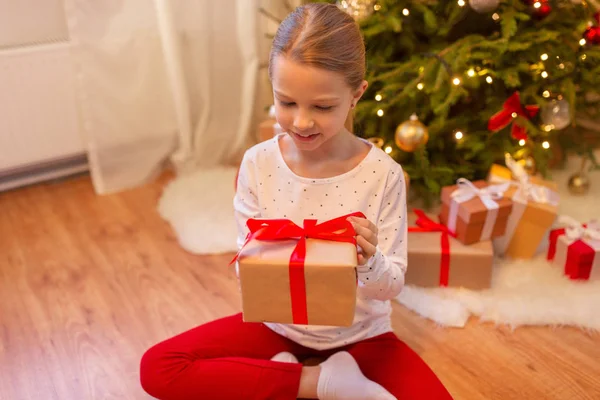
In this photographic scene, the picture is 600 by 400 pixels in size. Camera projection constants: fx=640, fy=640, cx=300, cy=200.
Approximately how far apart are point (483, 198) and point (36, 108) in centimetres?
152

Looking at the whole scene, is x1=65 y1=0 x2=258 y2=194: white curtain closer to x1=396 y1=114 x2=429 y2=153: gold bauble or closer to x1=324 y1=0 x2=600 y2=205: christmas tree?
x1=324 y1=0 x2=600 y2=205: christmas tree

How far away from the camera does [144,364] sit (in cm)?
138

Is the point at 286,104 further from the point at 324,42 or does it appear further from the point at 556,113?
the point at 556,113

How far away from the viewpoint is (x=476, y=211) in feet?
5.58

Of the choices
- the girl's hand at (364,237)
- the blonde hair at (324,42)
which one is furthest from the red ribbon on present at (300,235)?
the blonde hair at (324,42)

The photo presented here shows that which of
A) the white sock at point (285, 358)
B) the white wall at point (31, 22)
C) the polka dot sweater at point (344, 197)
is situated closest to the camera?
the polka dot sweater at point (344, 197)

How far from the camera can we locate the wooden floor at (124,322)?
149cm

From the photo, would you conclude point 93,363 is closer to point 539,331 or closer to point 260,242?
point 260,242

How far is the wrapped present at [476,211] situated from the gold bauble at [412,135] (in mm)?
168

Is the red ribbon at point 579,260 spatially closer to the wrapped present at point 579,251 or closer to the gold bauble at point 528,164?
the wrapped present at point 579,251

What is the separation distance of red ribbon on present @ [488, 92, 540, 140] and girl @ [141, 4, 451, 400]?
755mm

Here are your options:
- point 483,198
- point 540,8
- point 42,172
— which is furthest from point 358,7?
point 42,172

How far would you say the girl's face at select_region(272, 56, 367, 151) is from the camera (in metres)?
1.08

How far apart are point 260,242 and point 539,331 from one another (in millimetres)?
899
